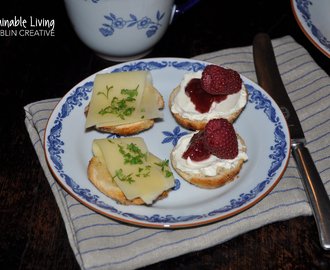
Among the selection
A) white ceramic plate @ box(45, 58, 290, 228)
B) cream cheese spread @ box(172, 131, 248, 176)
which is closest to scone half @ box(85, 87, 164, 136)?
white ceramic plate @ box(45, 58, 290, 228)

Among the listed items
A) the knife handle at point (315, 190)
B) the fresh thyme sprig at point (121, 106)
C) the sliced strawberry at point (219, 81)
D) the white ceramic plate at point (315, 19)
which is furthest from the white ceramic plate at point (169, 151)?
the white ceramic plate at point (315, 19)

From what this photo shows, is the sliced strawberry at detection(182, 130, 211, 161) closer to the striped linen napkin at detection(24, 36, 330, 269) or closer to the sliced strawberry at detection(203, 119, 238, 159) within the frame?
the sliced strawberry at detection(203, 119, 238, 159)

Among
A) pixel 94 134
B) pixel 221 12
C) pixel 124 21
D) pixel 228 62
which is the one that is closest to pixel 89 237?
pixel 94 134

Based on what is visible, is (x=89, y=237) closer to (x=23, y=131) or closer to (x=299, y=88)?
(x=23, y=131)

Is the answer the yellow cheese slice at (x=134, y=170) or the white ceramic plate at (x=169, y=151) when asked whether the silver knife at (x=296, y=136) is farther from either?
the yellow cheese slice at (x=134, y=170)

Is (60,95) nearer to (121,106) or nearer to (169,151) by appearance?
(121,106)

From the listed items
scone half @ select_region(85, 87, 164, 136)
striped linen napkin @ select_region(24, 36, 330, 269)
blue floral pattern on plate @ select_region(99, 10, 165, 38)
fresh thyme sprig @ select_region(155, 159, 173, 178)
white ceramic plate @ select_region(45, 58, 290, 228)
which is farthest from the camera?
blue floral pattern on plate @ select_region(99, 10, 165, 38)
